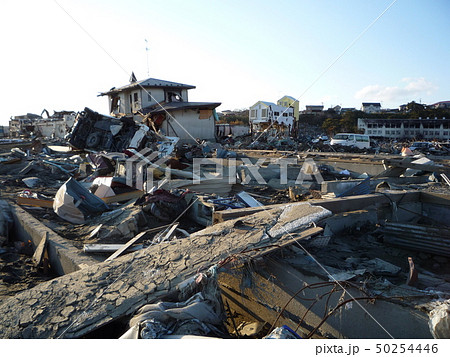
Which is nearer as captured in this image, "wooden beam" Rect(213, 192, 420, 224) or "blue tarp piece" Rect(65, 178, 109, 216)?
"wooden beam" Rect(213, 192, 420, 224)

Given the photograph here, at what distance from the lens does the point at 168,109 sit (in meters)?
21.6

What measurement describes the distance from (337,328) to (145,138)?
503 inches

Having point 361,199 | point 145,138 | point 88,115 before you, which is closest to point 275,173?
point 361,199

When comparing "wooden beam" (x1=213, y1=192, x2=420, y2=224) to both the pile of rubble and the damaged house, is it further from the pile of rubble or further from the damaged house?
the damaged house

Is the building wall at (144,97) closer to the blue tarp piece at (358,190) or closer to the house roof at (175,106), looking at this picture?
the house roof at (175,106)

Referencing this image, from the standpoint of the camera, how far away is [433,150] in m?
22.7

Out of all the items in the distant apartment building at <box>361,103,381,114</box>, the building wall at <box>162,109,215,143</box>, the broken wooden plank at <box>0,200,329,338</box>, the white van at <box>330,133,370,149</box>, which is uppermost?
the distant apartment building at <box>361,103,381,114</box>

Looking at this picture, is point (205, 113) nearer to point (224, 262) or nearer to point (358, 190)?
point (358, 190)

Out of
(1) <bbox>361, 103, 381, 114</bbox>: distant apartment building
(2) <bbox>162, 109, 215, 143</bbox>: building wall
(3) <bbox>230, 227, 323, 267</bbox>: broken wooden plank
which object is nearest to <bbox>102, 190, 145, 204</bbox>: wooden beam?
(3) <bbox>230, 227, 323, 267</bbox>: broken wooden plank

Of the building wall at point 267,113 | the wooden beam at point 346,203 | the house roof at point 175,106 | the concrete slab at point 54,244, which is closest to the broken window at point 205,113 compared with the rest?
the house roof at point 175,106

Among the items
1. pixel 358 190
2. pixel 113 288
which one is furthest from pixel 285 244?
pixel 358 190

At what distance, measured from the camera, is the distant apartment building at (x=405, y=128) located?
43156mm

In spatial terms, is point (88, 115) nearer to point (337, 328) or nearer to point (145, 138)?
point (145, 138)

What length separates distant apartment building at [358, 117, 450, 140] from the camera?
1699 inches
